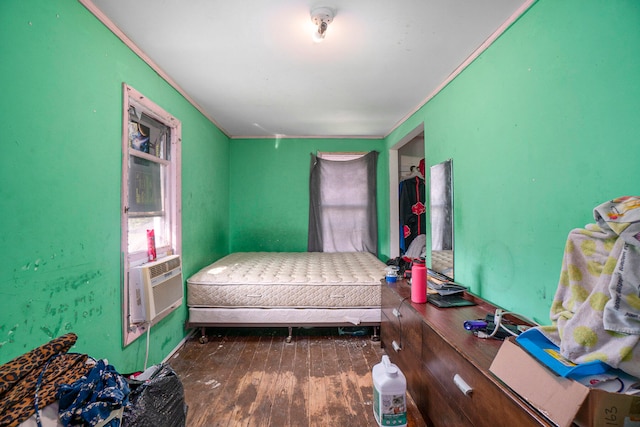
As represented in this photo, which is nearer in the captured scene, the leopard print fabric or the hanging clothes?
the leopard print fabric

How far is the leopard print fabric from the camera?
2.84 ft

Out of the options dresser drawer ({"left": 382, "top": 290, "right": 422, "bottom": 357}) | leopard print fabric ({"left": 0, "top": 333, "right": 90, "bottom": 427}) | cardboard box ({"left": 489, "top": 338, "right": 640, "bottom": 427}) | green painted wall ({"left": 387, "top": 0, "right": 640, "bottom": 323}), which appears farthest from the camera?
dresser drawer ({"left": 382, "top": 290, "right": 422, "bottom": 357})

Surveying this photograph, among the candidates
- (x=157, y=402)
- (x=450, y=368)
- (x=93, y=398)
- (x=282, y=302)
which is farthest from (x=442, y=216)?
(x=93, y=398)

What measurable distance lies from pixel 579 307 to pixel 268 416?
1700 millimetres

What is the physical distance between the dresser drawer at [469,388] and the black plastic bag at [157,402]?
130 cm

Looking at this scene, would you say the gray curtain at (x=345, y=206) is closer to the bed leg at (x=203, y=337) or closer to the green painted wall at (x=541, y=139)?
the bed leg at (x=203, y=337)

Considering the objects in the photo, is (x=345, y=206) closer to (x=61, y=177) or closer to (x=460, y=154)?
(x=460, y=154)

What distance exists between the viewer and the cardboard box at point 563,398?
2.22 ft

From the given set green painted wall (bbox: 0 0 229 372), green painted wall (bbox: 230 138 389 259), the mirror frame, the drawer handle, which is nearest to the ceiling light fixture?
green painted wall (bbox: 0 0 229 372)

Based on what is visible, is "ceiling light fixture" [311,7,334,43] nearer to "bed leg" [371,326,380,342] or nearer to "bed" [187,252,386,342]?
"bed" [187,252,386,342]

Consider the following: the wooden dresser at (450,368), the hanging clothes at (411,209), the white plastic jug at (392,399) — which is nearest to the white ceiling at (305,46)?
the hanging clothes at (411,209)

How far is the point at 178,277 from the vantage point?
2.43m

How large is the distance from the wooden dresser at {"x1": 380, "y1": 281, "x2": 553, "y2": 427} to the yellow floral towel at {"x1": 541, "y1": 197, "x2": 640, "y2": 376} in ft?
0.80

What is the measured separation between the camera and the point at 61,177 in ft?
4.51
